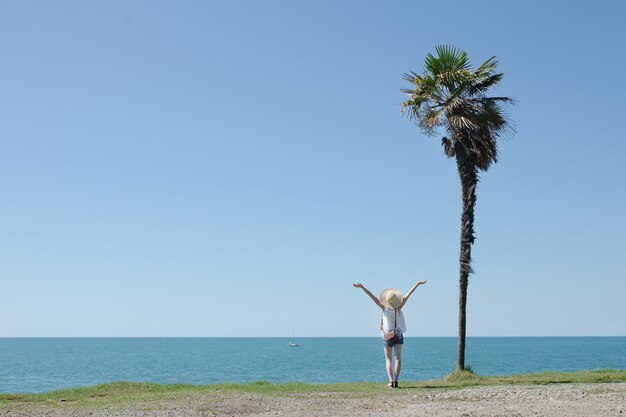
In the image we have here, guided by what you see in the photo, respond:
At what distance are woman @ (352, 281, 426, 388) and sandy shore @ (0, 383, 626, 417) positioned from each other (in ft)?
5.18

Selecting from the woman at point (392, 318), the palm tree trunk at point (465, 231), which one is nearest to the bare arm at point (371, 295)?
the woman at point (392, 318)

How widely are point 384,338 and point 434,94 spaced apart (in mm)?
9508

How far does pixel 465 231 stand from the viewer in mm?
23625

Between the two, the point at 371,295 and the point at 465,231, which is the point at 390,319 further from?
the point at 465,231

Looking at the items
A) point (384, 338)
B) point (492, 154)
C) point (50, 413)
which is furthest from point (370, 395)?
point (492, 154)

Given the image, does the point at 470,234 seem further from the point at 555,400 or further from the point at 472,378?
the point at 555,400

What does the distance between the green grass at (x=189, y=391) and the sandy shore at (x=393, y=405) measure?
0.36 metres

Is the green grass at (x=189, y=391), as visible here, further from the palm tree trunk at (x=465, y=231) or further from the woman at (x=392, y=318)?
the palm tree trunk at (x=465, y=231)

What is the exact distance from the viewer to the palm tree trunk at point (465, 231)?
76.2ft

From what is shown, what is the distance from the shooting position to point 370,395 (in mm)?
16812

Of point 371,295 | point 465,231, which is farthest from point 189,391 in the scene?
point 465,231

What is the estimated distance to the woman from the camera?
1831 cm

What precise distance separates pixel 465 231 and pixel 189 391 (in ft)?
36.1

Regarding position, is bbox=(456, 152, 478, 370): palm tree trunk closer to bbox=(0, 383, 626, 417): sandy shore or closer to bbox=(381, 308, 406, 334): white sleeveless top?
bbox=(381, 308, 406, 334): white sleeveless top
